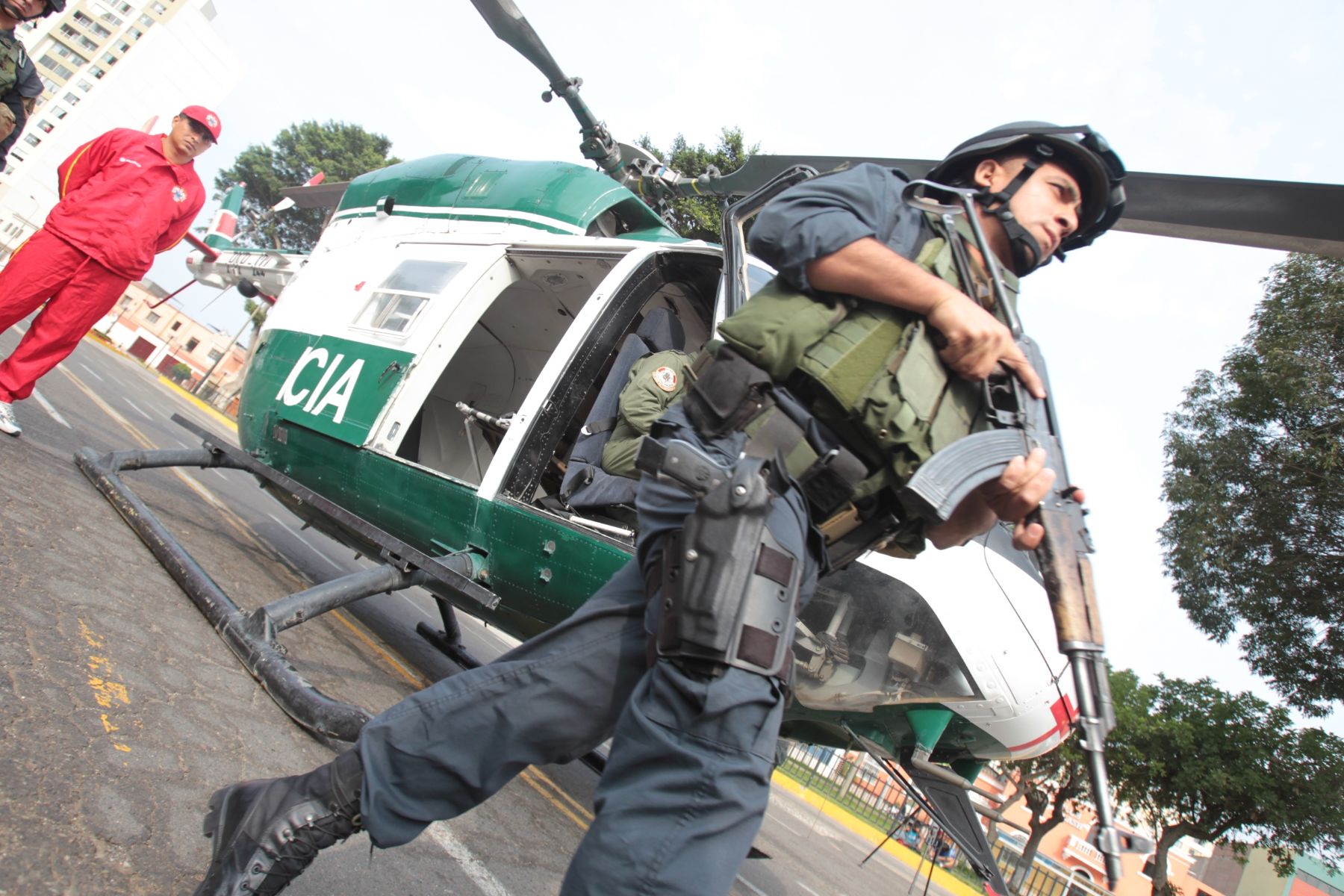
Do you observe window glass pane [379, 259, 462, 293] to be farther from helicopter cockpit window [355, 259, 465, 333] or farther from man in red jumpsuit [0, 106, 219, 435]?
man in red jumpsuit [0, 106, 219, 435]

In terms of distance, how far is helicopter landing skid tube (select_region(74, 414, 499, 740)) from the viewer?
105 inches

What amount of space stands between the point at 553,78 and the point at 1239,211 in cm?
431

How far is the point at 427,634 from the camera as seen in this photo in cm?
504

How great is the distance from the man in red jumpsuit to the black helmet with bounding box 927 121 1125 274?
440 cm

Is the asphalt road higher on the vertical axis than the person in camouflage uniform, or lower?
lower

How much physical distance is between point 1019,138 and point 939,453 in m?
0.88

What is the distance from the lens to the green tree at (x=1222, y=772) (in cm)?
1495

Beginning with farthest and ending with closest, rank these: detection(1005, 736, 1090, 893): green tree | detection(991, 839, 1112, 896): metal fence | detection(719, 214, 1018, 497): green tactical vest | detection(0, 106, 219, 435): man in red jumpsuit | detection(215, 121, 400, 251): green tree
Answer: detection(215, 121, 400, 251): green tree → detection(1005, 736, 1090, 893): green tree → detection(991, 839, 1112, 896): metal fence → detection(0, 106, 219, 435): man in red jumpsuit → detection(719, 214, 1018, 497): green tactical vest

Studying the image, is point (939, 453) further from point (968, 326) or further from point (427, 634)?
point (427, 634)

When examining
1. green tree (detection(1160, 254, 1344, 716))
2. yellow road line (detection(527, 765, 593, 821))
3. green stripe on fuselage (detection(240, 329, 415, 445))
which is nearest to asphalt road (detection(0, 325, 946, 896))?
yellow road line (detection(527, 765, 593, 821))

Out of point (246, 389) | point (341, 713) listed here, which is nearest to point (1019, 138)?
point (341, 713)

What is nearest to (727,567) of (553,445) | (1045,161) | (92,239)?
(1045,161)

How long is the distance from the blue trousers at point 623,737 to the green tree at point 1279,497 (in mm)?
12769

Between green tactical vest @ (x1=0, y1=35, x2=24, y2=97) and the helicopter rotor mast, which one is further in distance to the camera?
the helicopter rotor mast
